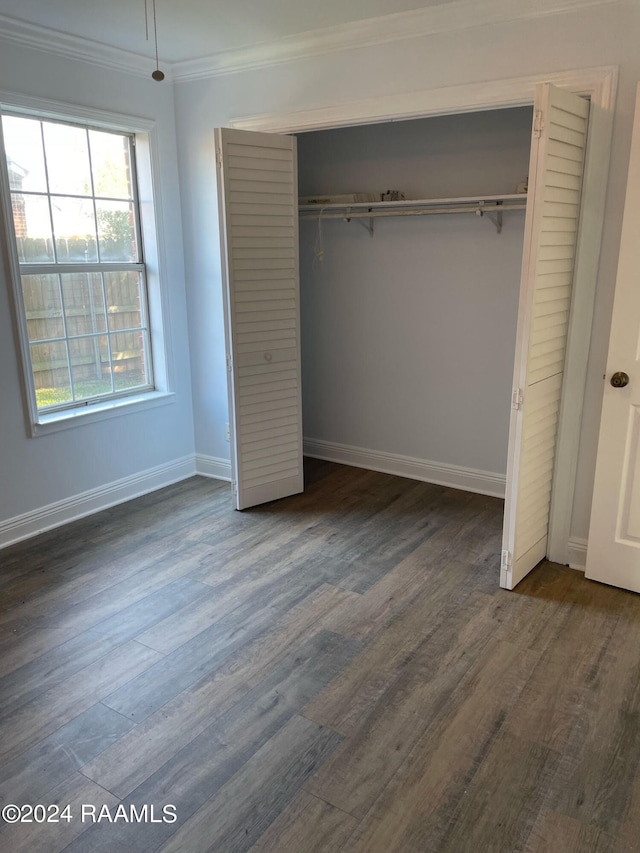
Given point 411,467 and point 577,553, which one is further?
point 411,467

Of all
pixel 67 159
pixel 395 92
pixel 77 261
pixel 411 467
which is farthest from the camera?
pixel 411 467

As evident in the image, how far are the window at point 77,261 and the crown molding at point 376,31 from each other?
71 cm

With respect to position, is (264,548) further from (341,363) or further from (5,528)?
(341,363)

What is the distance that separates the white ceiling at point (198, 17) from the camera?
2.82m

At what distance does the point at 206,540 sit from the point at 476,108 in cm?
252

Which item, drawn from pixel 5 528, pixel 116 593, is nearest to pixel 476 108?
pixel 116 593

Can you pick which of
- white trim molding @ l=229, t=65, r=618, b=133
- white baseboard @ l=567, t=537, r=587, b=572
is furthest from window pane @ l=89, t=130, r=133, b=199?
white baseboard @ l=567, t=537, r=587, b=572

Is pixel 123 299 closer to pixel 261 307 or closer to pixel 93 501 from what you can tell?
pixel 261 307

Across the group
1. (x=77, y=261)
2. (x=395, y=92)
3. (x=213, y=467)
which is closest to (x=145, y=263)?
(x=77, y=261)

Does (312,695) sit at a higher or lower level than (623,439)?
lower

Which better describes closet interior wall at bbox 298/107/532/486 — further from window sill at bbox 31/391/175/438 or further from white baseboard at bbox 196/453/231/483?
window sill at bbox 31/391/175/438

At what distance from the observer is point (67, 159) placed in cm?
350

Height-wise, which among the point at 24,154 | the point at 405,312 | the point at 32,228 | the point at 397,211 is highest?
the point at 24,154

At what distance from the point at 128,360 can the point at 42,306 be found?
2.20 feet
